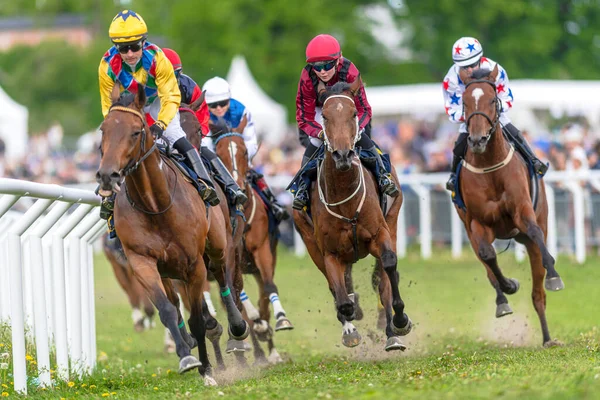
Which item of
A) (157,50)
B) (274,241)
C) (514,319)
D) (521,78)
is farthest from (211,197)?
(521,78)

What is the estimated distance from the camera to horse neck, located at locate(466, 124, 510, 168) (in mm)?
10820

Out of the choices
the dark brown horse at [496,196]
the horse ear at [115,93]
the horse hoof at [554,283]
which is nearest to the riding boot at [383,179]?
the dark brown horse at [496,196]

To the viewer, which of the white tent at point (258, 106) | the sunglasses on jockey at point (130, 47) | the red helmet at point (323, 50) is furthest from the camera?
the white tent at point (258, 106)

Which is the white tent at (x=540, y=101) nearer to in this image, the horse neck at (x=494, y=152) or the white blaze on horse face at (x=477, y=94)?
the horse neck at (x=494, y=152)

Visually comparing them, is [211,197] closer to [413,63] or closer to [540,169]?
[540,169]

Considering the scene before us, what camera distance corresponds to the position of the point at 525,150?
444 inches

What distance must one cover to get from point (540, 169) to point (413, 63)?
3540 centimetres

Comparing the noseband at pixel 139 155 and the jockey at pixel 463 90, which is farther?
the jockey at pixel 463 90

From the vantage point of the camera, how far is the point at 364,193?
31.8 ft

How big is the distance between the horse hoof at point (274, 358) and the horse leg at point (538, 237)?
9.00 feet

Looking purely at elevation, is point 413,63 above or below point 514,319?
above

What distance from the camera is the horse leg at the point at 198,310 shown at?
353 inches

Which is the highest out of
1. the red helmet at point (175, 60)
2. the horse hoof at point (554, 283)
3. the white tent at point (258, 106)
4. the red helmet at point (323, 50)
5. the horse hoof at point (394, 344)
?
the white tent at point (258, 106)

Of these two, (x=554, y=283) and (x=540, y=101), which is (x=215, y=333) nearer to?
(x=554, y=283)
